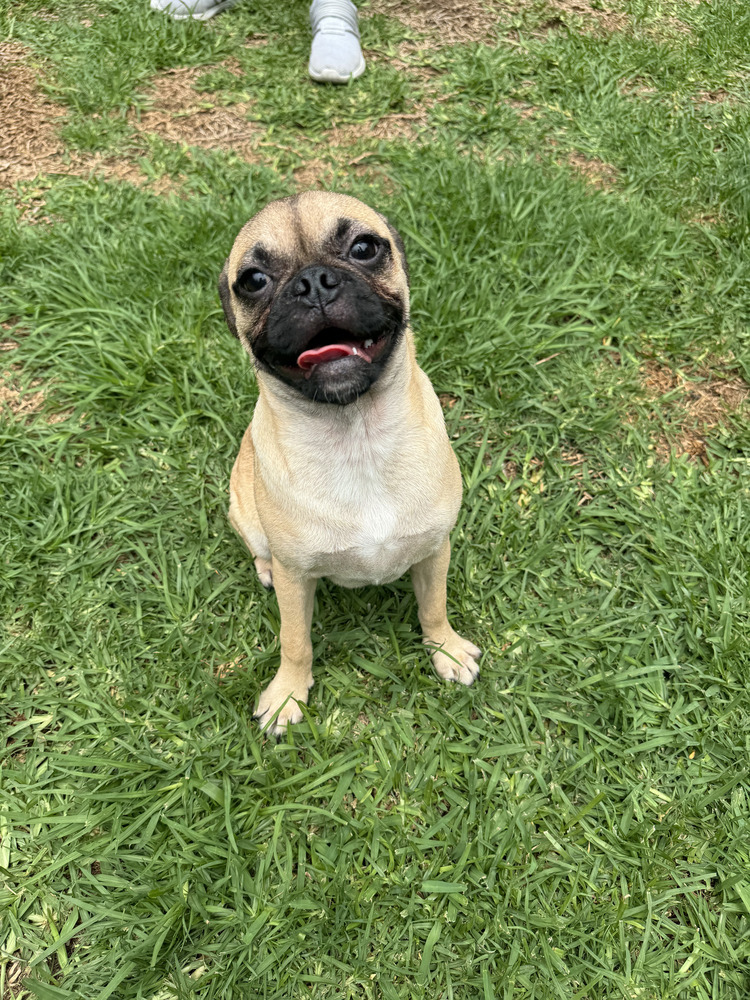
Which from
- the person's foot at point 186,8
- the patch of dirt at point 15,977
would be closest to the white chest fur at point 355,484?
the patch of dirt at point 15,977

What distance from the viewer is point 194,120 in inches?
187

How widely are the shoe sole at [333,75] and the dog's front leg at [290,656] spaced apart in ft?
13.6

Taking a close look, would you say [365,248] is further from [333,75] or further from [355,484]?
[333,75]

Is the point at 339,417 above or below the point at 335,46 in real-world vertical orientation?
below

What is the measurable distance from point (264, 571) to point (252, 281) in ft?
4.40

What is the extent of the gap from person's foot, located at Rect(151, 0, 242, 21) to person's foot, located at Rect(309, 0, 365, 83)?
3.07ft

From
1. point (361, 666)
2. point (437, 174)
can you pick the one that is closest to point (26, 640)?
point (361, 666)

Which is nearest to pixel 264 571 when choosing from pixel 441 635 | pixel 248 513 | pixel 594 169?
pixel 248 513

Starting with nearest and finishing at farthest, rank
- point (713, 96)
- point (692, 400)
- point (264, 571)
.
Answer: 1. point (264, 571)
2. point (692, 400)
3. point (713, 96)

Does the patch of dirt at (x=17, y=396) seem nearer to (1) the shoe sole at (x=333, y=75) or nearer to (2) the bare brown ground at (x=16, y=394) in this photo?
(2) the bare brown ground at (x=16, y=394)

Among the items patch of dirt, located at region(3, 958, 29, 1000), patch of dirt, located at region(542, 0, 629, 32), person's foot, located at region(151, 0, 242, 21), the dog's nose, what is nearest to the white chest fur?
the dog's nose

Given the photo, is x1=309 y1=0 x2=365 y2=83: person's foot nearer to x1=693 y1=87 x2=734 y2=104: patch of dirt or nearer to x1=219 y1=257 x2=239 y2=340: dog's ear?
x1=693 y1=87 x2=734 y2=104: patch of dirt

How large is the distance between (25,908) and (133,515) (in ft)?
5.46

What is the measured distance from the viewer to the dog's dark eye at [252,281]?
6.92 ft
